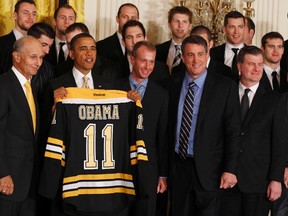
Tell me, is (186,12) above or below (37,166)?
above

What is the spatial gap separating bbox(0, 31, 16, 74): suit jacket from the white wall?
1.49 metres

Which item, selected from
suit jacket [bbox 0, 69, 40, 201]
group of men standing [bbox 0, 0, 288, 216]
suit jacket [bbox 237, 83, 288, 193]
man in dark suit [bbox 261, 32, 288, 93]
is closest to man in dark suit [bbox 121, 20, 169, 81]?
group of men standing [bbox 0, 0, 288, 216]

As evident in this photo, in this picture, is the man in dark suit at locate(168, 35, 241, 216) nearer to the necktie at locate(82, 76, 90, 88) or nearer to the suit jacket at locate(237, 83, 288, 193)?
the suit jacket at locate(237, 83, 288, 193)

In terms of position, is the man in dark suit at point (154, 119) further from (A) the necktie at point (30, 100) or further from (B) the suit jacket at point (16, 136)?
(B) the suit jacket at point (16, 136)

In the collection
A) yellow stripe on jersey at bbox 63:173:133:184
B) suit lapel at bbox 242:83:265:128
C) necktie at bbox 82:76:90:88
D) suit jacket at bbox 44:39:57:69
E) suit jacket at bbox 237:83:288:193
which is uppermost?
suit jacket at bbox 44:39:57:69

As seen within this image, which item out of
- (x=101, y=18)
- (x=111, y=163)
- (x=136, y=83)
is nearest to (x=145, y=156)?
(x=111, y=163)

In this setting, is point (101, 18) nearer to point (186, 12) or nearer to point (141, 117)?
point (186, 12)

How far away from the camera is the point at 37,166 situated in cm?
507

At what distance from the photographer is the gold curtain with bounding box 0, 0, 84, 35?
23.4 feet

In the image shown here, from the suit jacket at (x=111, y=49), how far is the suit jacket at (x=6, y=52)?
0.83m

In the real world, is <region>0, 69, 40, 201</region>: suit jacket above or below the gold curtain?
below

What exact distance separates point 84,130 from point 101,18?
2899mm

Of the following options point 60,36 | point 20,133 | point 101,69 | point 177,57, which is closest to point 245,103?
point 101,69

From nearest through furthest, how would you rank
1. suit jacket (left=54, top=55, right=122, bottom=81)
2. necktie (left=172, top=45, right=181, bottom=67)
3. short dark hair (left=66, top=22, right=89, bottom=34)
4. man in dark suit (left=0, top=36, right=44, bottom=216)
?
man in dark suit (left=0, top=36, right=44, bottom=216) < suit jacket (left=54, top=55, right=122, bottom=81) < short dark hair (left=66, top=22, right=89, bottom=34) < necktie (left=172, top=45, right=181, bottom=67)
